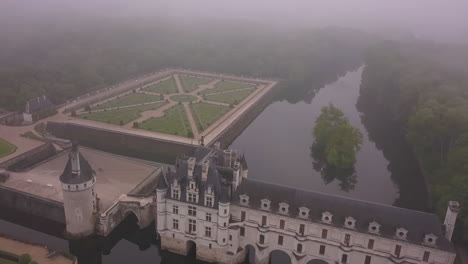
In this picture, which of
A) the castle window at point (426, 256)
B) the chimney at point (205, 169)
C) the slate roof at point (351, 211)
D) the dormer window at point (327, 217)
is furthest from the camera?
the chimney at point (205, 169)

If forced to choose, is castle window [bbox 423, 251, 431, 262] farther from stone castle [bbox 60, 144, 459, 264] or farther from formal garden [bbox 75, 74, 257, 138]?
formal garden [bbox 75, 74, 257, 138]

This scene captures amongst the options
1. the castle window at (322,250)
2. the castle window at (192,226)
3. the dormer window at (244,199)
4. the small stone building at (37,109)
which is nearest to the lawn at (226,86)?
the small stone building at (37,109)

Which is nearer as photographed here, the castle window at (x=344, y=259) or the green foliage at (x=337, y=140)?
Answer: the castle window at (x=344, y=259)

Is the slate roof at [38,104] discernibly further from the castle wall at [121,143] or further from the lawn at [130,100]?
the lawn at [130,100]

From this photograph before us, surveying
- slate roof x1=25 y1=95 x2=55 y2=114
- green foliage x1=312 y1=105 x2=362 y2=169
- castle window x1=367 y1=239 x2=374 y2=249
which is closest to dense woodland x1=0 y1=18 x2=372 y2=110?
slate roof x1=25 y1=95 x2=55 y2=114

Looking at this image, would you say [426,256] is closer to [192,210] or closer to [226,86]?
[192,210]

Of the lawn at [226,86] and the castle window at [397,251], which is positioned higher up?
the castle window at [397,251]

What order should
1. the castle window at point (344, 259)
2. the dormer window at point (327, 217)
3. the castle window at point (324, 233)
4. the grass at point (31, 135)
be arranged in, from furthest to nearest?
the grass at point (31, 135)
the castle window at point (344, 259)
the castle window at point (324, 233)
the dormer window at point (327, 217)

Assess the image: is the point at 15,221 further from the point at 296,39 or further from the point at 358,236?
the point at 296,39

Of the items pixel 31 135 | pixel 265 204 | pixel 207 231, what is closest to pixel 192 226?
pixel 207 231
